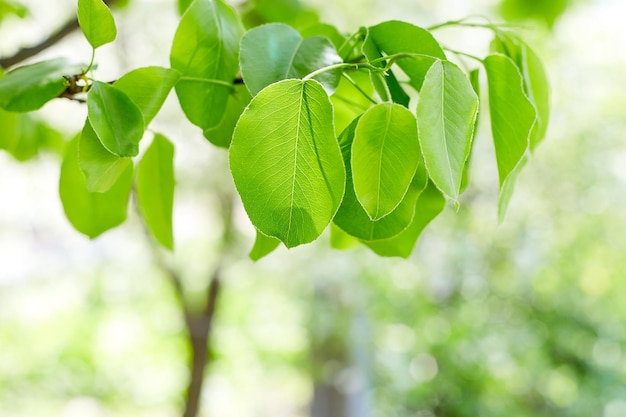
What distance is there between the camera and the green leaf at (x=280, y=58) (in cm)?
22

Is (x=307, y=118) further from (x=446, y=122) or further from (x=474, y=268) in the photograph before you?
(x=474, y=268)

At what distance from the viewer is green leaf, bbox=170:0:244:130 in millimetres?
248

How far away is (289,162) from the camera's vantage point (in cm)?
19

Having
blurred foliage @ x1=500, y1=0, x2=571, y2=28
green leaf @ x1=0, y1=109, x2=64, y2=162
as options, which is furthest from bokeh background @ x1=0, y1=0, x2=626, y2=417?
blurred foliage @ x1=500, y1=0, x2=571, y2=28

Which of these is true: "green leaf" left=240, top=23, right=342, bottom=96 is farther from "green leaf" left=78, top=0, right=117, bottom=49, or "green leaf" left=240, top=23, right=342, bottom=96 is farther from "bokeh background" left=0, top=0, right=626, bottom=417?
"bokeh background" left=0, top=0, right=626, bottom=417

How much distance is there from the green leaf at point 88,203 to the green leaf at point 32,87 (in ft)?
0.17

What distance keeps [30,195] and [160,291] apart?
66cm

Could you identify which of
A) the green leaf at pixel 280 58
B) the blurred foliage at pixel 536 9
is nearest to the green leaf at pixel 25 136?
the green leaf at pixel 280 58

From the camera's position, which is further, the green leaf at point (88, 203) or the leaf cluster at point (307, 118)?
the green leaf at point (88, 203)

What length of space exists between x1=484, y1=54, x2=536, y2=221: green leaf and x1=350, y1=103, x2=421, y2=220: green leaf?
3cm

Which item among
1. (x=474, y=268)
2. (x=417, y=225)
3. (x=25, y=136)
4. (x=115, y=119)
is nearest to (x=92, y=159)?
(x=115, y=119)

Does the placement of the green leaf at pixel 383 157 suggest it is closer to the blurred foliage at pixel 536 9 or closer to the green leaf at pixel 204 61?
the green leaf at pixel 204 61

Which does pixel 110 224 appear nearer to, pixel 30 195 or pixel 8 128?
pixel 8 128

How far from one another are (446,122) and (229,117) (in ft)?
0.35
